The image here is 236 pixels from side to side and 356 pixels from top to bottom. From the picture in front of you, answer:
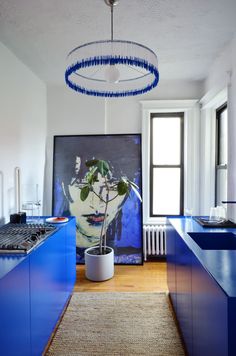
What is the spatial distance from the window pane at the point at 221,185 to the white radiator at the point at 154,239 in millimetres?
865

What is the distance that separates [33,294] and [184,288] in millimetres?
1025

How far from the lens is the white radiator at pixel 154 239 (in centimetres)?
362

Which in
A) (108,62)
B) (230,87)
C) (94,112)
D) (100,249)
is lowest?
(100,249)

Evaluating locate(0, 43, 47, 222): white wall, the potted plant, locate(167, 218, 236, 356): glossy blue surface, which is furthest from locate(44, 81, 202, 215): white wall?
locate(167, 218, 236, 356): glossy blue surface

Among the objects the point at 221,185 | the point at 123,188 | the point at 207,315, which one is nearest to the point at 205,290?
the point at 207,315

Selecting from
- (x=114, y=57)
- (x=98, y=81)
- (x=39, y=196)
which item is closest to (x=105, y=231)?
(x=39, y=196)

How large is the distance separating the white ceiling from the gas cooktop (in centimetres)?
173

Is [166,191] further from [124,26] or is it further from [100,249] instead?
[124,26]

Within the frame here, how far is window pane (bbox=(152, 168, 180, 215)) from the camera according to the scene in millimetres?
3865

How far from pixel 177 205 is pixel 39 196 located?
2027mm

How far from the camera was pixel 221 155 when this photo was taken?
3.30m

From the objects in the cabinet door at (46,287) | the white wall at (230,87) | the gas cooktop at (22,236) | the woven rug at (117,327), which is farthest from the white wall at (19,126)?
the white wall at (230,87)

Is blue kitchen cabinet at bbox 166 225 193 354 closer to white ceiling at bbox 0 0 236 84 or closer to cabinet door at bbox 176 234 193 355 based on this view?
cabinet door at bbox 176 234 193 355

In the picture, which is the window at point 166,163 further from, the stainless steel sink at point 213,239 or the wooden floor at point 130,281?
the stainless steel sink at point 213,239
